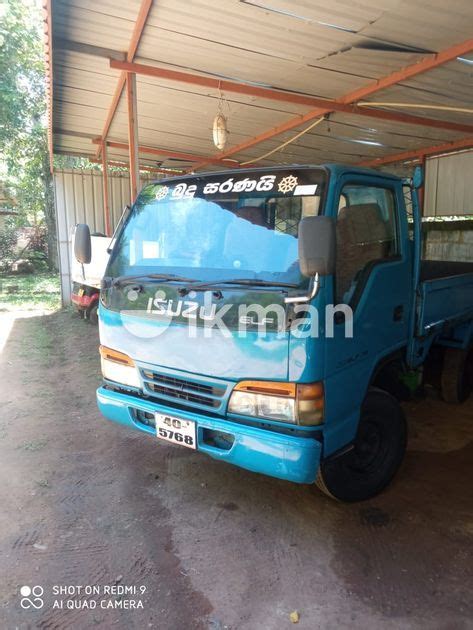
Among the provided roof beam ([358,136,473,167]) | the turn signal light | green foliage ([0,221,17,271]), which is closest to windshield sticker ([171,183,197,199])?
the turn signal light

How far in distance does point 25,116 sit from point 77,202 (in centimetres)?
903

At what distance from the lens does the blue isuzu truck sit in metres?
2.41

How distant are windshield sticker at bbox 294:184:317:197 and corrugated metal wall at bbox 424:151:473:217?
26.3 feet

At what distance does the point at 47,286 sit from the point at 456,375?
520 inches

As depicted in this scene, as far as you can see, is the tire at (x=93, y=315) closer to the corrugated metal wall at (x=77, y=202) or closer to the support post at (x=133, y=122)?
the corrugated metal wall at (x=77, y=202)

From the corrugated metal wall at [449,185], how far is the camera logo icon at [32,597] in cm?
972

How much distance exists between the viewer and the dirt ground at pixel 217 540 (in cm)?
218

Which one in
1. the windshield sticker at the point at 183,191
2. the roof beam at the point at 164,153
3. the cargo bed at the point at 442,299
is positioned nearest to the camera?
the windshield sticker at the point at 183,191

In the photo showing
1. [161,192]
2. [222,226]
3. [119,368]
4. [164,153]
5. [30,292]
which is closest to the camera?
[222,226]

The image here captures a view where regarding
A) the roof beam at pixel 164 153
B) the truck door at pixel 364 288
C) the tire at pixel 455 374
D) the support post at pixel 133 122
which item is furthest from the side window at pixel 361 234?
the roof beam at pixel 164 153

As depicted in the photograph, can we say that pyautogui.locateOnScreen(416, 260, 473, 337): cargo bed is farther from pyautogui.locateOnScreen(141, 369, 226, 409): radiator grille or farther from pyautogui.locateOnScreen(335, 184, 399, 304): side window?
pyautogui.locateOnScreen(141, 369, 226, 409): radiator grille

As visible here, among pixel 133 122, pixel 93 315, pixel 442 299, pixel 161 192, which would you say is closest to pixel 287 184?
pixel 161 192

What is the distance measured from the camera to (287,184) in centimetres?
274

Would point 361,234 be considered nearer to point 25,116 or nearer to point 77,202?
point 77,202
